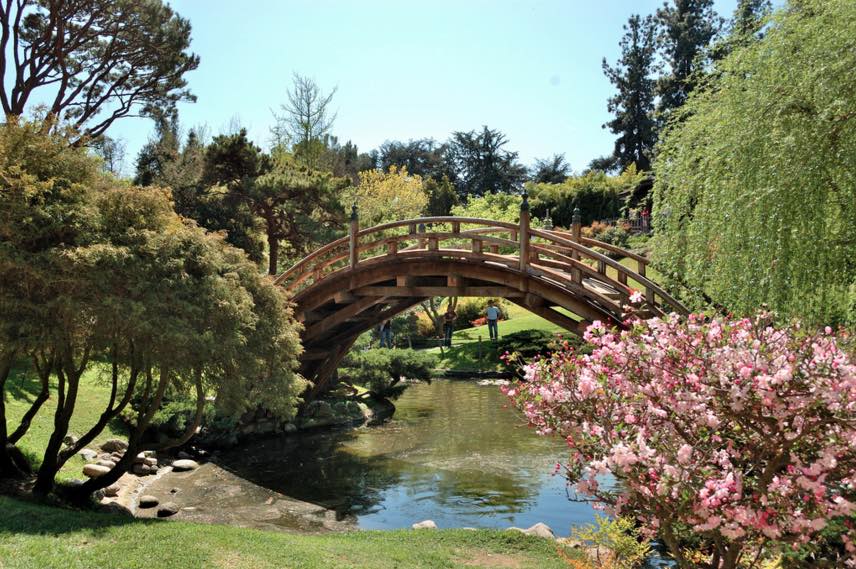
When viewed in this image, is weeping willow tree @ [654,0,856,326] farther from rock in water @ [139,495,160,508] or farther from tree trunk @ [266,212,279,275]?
tree trunk @ [266,212,279,275]

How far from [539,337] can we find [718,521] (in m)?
22.8

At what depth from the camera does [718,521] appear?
441cm

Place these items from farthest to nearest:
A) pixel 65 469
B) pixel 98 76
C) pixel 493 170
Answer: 1. pixel 493 170
2. pixel 98 76
3. pixel 65 469

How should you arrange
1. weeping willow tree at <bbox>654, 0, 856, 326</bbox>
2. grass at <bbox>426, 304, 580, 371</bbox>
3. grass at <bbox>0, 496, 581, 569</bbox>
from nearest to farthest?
1. grass at <bbox>0, 496, 581, 569</bbox>
2. weeping willow tree at <bbox>654, 0, 856, 326</bbox>
3. grass at <bbox>426, 304, 580, 371</bbox>

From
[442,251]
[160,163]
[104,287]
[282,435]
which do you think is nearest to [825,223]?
[442,251]

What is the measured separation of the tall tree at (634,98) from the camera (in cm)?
5006

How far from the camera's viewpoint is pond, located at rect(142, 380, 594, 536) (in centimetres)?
1130

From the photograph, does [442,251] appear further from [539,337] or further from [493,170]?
[493,170]

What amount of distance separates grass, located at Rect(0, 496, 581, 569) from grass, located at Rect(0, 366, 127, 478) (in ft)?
11.8

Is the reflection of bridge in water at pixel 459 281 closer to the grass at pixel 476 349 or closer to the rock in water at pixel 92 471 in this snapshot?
the rock in water at pixel 92 471

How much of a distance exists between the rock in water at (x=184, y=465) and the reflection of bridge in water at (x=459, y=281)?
401cm

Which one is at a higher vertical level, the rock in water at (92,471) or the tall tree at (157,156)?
the tall tree at (157,156)

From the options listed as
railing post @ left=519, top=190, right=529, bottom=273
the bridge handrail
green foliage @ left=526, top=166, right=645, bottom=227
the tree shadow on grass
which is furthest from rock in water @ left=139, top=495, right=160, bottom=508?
green foliage @ left=526, top=166, right=645, bottom=227

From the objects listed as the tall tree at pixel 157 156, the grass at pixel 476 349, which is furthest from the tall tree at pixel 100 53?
the grass at pixel 476 349
